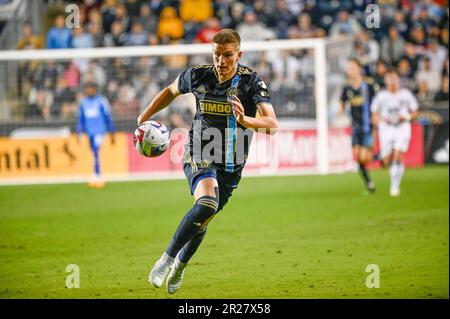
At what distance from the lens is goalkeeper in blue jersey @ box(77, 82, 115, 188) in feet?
51.1

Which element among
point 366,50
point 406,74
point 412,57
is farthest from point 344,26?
point 406,74

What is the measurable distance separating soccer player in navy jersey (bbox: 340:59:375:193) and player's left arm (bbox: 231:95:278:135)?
823cm

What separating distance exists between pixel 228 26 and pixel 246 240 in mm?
9622

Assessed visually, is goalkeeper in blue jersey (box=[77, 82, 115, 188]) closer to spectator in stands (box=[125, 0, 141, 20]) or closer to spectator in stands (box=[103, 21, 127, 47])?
spectator in stands (box=[103, 21, 127, 47])

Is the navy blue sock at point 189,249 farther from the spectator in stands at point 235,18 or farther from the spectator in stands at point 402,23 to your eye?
the spectator in stands at point 402,23

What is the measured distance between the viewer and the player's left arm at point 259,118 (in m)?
6.30

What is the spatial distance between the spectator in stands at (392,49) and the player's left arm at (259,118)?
42.4 feet

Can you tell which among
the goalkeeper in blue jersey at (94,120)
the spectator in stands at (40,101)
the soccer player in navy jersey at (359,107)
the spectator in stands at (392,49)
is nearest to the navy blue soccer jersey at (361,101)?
the soccer player in navy jersey at (359,107)

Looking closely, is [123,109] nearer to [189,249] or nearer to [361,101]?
[361,101]

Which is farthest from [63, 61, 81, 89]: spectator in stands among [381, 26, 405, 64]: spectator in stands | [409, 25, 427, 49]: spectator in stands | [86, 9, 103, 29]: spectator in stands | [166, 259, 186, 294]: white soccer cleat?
[166, 259, 186, 294]: white soccer cleat

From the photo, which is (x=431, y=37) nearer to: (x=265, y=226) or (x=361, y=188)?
(x=361, y=188)

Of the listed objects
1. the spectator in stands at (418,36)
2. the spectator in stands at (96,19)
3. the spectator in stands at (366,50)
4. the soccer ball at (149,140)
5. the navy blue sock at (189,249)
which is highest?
the spectator in stands at (96,19)

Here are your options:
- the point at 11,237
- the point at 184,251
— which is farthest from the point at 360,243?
the point at 11,237

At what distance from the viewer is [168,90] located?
732cm
